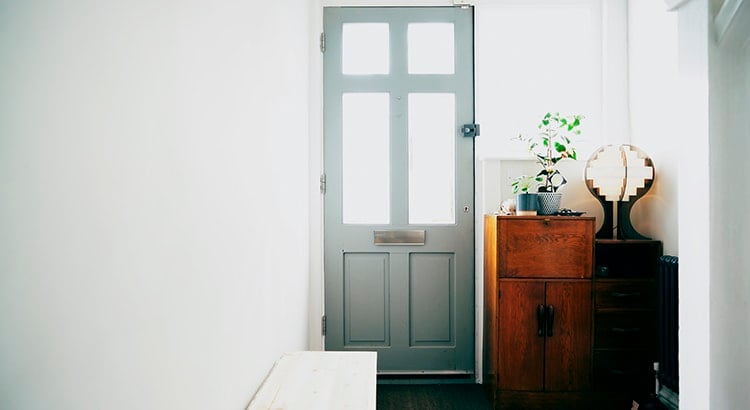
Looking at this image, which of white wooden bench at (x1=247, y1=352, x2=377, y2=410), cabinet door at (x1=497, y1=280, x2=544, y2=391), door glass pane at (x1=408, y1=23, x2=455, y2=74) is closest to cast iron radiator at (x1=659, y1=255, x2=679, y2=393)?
cabinet door at (x1=497, y1=280, x2=544, y2=391)

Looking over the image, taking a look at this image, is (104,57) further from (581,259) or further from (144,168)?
(581,259)

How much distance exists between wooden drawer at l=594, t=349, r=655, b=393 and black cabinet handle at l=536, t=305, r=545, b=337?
0.33 m

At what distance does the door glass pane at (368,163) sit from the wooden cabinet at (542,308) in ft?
2.94

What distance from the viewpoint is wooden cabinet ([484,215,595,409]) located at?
8.53ft

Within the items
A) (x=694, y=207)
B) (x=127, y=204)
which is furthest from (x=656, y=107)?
(x=127, y=204)

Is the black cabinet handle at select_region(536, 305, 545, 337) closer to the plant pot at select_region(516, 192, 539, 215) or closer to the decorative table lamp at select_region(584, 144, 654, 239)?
the plant pot at select_region(516, 192, 539, 215)

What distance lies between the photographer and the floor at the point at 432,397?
279 centimetres

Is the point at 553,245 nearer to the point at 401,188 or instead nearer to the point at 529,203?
the point at 529,203

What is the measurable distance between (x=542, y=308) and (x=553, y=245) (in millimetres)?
366

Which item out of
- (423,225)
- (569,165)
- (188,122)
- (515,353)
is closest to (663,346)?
(515,353)

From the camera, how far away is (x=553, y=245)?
2.62 meters

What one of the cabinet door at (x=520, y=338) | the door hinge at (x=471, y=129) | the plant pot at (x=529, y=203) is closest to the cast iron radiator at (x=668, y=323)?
the cabinet door at (x=520, y=338)

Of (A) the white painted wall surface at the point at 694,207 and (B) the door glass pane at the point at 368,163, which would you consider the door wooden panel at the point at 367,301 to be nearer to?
(B) the door glass pane at the point at 368,163

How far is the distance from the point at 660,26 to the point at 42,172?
3237 millimetres
